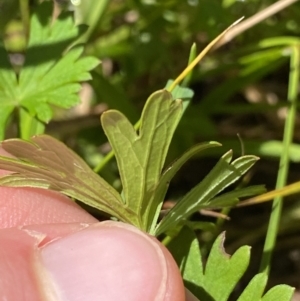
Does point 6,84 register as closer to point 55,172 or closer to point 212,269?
point 55,172

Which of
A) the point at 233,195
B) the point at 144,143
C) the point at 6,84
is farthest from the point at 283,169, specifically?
the point at 6,84

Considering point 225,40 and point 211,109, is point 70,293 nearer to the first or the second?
point 225,40

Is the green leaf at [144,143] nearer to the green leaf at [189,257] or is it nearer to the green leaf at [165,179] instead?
the green leaf at [165,179]

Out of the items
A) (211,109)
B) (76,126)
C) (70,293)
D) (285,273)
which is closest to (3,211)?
(70,293)

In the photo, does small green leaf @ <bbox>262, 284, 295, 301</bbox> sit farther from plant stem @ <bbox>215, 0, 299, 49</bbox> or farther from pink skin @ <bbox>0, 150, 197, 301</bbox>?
plant stem @ <bbox>215, 0, 299, 49</bbox>

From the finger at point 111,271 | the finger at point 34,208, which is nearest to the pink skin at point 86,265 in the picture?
the finger at point 111,271
